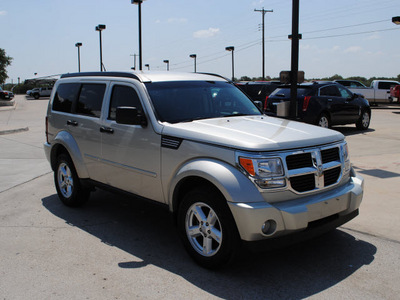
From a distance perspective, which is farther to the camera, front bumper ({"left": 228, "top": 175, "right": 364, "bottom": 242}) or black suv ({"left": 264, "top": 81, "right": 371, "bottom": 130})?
black suv ({"left": 264, "top": 81, "right": 371, "bottom": 130})

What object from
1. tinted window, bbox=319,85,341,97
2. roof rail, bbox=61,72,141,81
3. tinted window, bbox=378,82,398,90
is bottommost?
roof rail, bbox=61,72,141,81

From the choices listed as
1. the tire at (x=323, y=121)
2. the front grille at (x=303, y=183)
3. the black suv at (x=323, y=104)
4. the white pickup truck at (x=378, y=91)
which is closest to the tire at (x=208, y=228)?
the front grille at (x=303, y=183)

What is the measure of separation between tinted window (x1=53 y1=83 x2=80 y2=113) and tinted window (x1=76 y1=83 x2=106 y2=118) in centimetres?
21

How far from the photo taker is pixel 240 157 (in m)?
3.80

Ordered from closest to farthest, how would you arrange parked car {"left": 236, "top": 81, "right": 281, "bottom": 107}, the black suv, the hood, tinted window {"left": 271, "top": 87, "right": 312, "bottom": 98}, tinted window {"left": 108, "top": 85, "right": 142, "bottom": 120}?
the hood, tinted window {"left": 108, "top": 85, "right": 142, "bottom": 120}, the black suv, tinted window {"left": 271, "top": 87, "right": 312, "bottom": 98}, parked car {"left": 236, "top": 81, "right": 281, "bottom": 107}

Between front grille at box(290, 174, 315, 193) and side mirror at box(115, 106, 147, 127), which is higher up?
side mirror at box(115, 106, 147, 127)

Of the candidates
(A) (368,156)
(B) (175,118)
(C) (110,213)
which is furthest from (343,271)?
(A) (368,156)

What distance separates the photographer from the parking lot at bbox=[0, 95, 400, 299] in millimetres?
3711

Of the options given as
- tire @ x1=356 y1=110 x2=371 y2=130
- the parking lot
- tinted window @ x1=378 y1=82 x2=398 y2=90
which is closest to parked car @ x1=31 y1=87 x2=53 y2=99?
tinted window @ x1=378 y1=82 x2=398 y2=90

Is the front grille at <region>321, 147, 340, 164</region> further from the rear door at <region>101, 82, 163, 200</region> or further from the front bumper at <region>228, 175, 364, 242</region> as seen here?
the rear door at <region>101, 82, 163, 200</region>

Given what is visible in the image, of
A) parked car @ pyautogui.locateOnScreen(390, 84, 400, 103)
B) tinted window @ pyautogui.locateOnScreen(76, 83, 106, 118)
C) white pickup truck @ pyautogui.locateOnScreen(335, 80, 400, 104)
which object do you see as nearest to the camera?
tinted window @ pyautogui.locateOnScreen(76, 83, 106, 118)

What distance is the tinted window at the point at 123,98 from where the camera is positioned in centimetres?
505

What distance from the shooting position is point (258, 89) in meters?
18.2

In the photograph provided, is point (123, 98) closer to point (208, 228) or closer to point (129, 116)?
point (129, 116)
